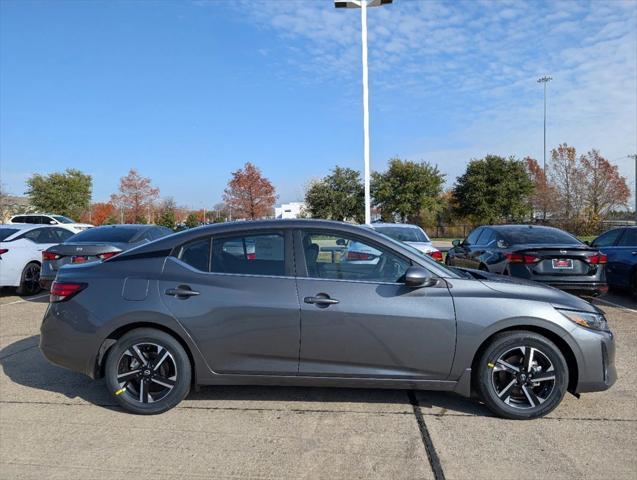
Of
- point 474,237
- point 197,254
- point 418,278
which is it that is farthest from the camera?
point 474,237

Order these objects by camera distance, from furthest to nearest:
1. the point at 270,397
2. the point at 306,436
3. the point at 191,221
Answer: the point at 191,221 < the point at 270,397 < the point at 306,436

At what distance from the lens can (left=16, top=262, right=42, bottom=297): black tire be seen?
360 inches

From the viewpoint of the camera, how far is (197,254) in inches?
153

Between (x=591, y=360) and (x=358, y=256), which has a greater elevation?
(x=358, y=256)

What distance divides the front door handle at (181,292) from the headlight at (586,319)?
9.62 ft

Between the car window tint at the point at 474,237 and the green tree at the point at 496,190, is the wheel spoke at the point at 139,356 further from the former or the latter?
the green tree at the point at 496,190

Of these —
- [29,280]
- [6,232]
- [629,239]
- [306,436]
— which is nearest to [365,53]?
[629,239]

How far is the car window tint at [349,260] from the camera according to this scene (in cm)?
371

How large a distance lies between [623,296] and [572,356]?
693 centimetres

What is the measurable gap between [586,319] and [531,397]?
765 millimetres

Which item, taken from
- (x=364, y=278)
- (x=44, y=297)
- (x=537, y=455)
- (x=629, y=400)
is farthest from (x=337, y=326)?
(x=44, y=297)

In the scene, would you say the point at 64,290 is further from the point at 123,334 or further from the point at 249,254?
the point at 249,254

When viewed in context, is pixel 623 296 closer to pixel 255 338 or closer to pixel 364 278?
pixel 364 278

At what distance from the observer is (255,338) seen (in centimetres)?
364
